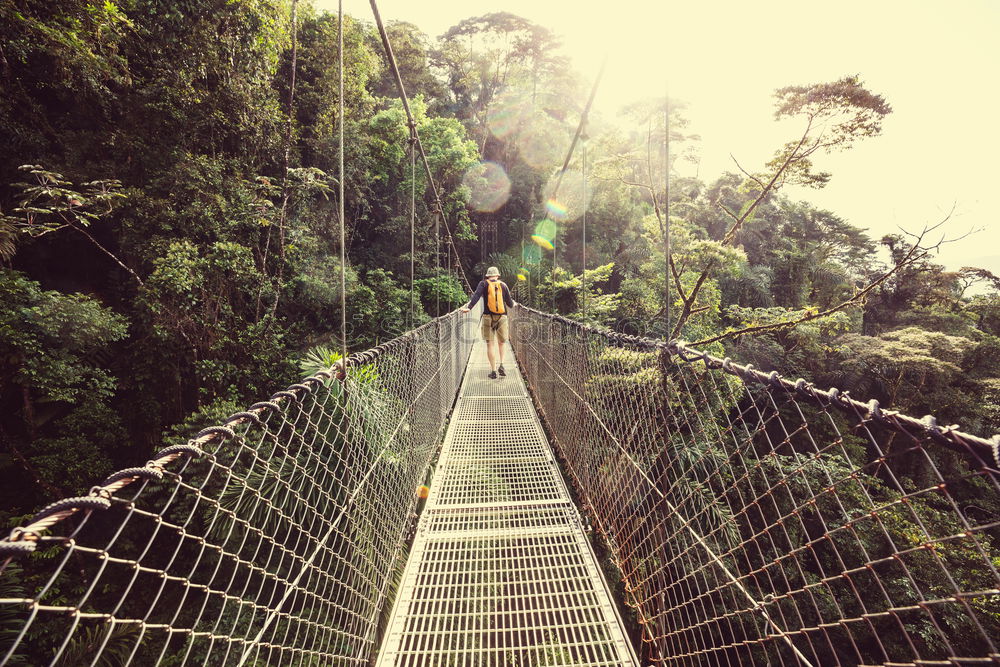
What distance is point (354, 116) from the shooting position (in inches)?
357

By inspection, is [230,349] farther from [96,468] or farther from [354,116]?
[354,116]

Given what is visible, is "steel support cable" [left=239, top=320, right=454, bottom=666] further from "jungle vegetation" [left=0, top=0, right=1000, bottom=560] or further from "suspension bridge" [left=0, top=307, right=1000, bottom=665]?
"jungle vegetation" [left=0, top=0, right=1000, bottom=560]

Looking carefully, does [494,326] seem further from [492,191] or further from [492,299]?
[492,191]

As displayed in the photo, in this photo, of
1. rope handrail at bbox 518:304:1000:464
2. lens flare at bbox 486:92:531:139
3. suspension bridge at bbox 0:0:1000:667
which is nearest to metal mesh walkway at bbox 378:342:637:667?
suspension bridge at bbox 0:0:1000:667

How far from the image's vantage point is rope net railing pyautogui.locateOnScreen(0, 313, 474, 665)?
2.00ft

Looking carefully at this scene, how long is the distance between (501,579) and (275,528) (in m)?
1.41

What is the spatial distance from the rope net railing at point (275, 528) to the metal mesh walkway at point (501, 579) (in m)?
0.14

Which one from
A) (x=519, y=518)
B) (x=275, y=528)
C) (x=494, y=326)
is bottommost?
(x=275, y=528)

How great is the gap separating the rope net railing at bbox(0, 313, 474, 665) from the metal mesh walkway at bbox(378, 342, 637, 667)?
14 centimetres

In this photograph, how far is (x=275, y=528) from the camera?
88.5 inches

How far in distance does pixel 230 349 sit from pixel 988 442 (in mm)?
7113

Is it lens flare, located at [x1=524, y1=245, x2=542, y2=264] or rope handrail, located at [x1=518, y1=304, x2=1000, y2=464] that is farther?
lens flare, located at [x1=524, y1=245, x2=542, y2=264]

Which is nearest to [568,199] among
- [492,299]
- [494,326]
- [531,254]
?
[531,254]

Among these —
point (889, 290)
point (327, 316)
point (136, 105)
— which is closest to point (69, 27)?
point (136, 105)
